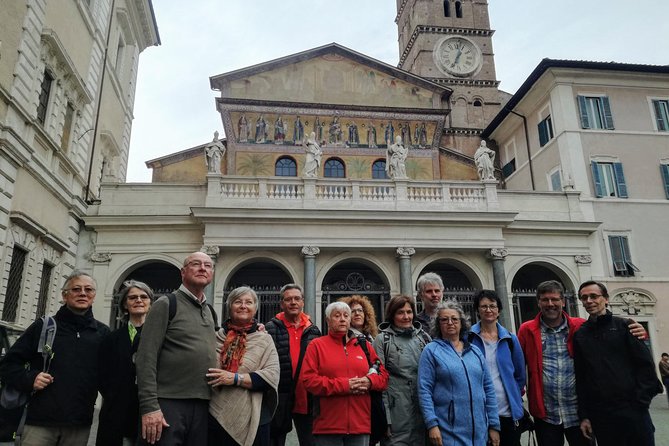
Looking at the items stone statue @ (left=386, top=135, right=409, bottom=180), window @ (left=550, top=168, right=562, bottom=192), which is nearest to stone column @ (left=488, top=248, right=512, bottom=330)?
stone statue @ (left=386, top=135, right=409, bottom=180)

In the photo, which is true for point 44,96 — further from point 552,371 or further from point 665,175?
point 665,175

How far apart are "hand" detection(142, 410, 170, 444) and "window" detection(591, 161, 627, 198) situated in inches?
707

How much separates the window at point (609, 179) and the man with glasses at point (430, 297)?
590 inches

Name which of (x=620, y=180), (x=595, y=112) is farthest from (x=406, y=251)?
(x=595, y=112)

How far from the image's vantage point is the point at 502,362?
4629 mm

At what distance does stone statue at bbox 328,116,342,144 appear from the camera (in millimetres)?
21219

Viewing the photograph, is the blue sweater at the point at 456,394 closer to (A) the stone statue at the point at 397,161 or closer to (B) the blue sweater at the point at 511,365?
(B) the blue sweater at the point at 511,365

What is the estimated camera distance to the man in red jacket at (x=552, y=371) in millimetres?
4566

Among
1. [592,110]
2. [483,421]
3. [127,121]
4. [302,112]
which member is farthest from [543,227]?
[127,121]

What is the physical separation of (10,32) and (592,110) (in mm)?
18879

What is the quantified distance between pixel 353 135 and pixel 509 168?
7854mm

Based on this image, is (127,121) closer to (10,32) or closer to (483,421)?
(10,32)

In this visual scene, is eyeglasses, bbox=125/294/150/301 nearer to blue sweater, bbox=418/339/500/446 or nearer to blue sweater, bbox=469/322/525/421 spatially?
blue sweater, bbox=418/339/500/446

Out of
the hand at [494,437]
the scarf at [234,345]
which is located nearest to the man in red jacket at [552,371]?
the hand at [494,437]
